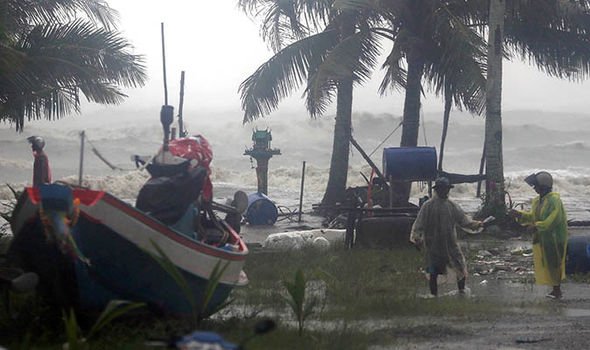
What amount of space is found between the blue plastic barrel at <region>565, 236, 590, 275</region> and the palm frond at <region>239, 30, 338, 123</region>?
1152 centimetres

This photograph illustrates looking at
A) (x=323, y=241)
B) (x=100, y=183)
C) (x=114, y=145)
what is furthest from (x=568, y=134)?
(x=323, y=241)

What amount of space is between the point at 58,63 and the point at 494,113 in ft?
30.9

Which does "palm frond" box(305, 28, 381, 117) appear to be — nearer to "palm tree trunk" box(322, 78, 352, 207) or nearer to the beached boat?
"palm tree trunk" box(322, 78, 352, 207)

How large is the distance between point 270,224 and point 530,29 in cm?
781

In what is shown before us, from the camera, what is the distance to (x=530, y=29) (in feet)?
82.0

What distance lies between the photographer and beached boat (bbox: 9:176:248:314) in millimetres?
8289

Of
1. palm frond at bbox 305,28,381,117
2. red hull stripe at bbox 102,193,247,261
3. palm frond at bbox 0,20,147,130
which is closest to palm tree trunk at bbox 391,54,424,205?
palm frond at bbox 305,28,381,117

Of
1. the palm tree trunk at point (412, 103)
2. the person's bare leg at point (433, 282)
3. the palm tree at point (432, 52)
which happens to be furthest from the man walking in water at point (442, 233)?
the palm tree trunk at point (412, 103)

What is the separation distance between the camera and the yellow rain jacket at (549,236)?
12.7 meters

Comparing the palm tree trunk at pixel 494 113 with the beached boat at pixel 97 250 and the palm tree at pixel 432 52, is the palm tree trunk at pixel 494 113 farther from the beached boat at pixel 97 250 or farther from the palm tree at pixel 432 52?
the beached boat at pixel 97 250

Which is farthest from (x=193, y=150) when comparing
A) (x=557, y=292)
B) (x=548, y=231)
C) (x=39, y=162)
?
(x=39, y=162)

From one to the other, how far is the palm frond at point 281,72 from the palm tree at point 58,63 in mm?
4065

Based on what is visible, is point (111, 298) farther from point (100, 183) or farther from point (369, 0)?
point (100, 183)

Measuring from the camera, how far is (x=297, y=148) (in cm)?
8562
